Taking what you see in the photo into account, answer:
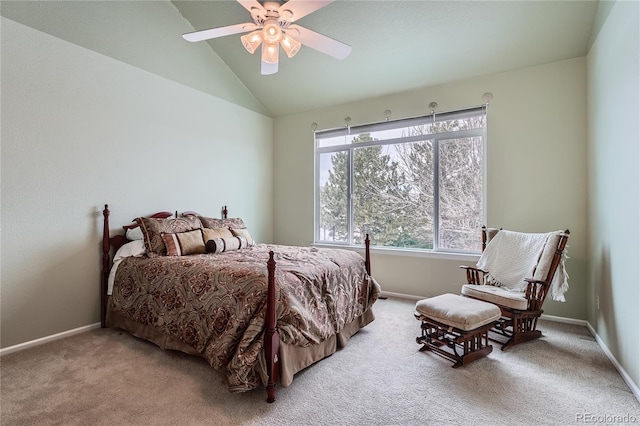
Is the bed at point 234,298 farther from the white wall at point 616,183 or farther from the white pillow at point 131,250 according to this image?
the white wall at point 616,183

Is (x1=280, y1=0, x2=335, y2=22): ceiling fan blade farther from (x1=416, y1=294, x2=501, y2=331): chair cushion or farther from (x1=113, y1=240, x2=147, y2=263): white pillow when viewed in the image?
(x1=113, y1=240, x2=147, y2=263): white pillow

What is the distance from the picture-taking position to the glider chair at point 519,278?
2.71 metres

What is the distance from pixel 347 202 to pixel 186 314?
2963 millimetres

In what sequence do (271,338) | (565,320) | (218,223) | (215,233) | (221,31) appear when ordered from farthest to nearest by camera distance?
1. (218,223)
2. (215,233)
3. (565,320)
4. (221,31)
5. (271,338)

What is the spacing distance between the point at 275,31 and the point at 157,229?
2204mm

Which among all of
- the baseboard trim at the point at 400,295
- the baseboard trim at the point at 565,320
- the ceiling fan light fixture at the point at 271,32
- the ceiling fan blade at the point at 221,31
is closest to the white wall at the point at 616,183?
the baseboard trim at the point at 565,320

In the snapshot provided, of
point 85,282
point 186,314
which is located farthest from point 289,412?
point 85,282

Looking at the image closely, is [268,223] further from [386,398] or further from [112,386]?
[386,398]

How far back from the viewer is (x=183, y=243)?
316 cm

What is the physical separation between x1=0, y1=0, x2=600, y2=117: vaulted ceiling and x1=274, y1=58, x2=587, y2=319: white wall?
18 cm

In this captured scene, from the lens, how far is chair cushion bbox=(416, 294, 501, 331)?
91.3 inches

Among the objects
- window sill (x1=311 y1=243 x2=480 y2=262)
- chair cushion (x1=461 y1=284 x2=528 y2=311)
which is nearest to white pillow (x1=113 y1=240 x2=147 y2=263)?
window sill (x1=311 y1=243 x2=480 y2=262)

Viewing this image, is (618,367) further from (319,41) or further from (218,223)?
(218,223)

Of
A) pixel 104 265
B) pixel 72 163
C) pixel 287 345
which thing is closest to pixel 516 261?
pixel 287 345
